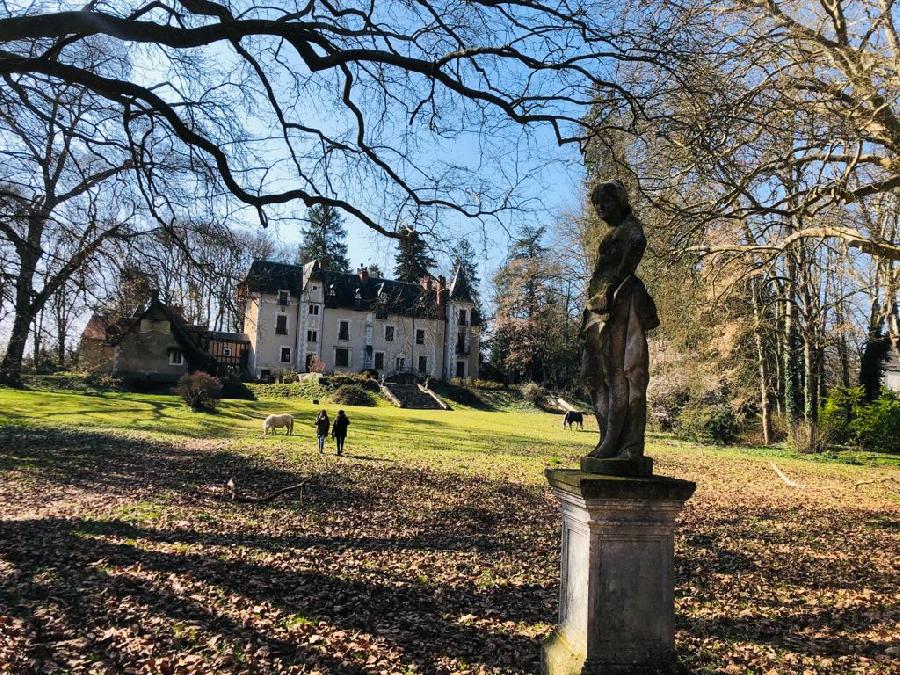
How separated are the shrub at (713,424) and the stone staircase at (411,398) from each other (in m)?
17.3

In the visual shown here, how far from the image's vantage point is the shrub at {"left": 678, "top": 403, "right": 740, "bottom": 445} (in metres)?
25.8

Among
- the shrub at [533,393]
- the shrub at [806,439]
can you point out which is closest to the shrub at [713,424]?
the shrub at [806,439]

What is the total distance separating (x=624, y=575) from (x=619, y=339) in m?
1.65

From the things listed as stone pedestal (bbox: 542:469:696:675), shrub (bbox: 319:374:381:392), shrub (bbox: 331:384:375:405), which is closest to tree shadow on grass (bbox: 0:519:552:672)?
stone pedestal (bbox: 542:469:696:675)

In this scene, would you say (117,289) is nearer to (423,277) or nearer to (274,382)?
(423,277)

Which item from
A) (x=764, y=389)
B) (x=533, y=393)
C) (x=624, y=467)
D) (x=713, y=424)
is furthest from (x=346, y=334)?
(x=624, y=467)

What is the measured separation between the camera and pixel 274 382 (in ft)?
143

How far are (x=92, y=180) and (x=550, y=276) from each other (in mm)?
37218

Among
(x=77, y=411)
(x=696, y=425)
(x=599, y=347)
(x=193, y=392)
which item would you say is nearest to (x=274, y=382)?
(x=193, y=392)

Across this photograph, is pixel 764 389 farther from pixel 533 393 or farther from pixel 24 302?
pixel 24 302

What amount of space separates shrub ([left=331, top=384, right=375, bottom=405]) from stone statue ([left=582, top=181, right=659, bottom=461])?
3347 centimetres

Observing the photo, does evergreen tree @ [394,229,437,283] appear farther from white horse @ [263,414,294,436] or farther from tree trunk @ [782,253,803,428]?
tree trunk @ [782,253,803,428]

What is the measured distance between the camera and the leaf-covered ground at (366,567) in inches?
195

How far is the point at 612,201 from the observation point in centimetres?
449
